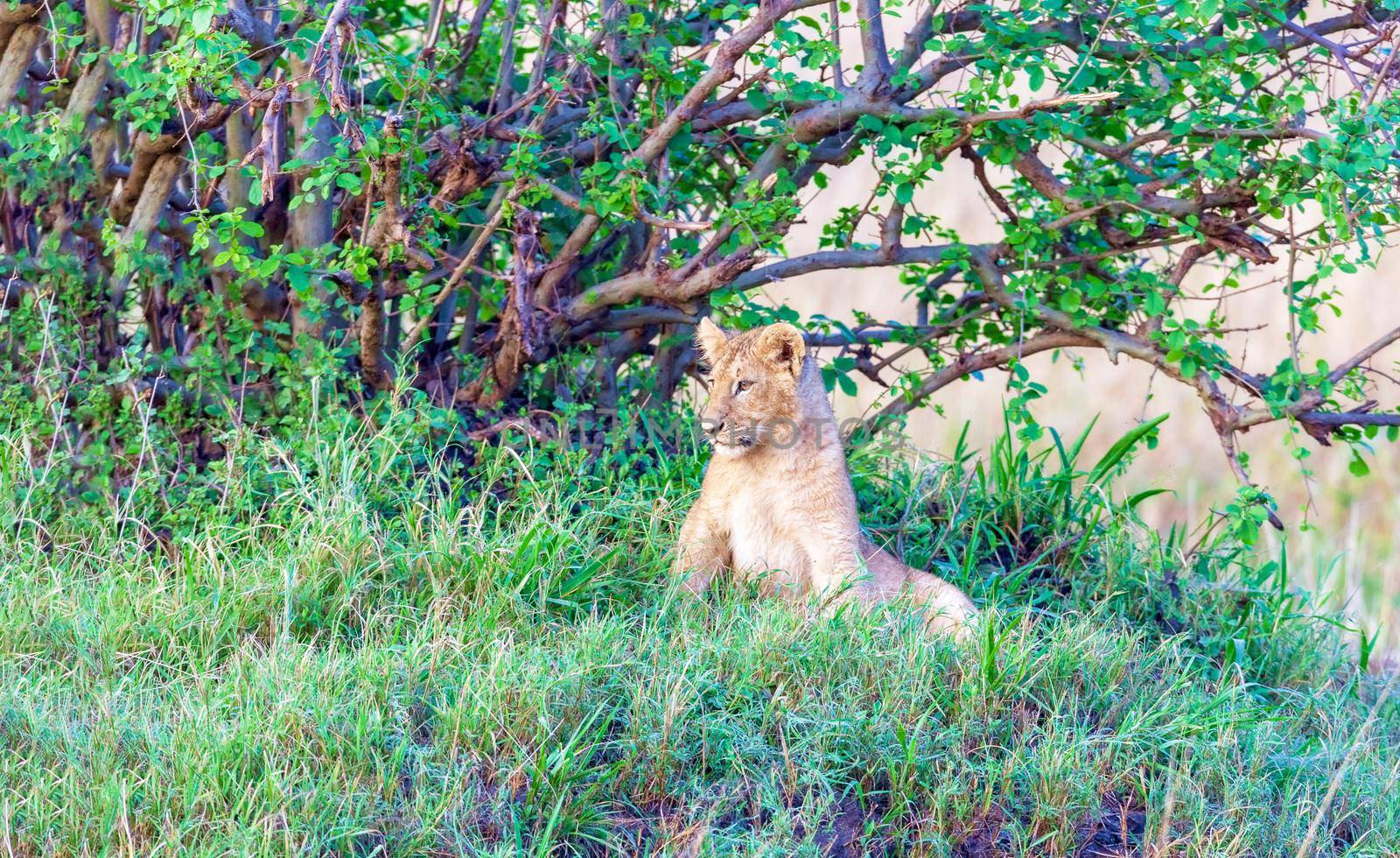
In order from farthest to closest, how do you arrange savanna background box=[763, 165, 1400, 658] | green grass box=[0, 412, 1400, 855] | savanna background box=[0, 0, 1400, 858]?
savanna background box=[763, 165, 1400, 658] < savanna background box=[0, 0, 1400, 858] < green grass box=[0, 412, 1400, 855]

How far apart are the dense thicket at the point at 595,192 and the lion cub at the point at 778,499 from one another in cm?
47

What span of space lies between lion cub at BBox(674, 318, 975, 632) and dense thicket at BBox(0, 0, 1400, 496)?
475mm

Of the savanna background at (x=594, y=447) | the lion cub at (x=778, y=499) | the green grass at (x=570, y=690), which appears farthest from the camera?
the lion cub at (x=778, y=499)

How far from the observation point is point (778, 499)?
478 cm

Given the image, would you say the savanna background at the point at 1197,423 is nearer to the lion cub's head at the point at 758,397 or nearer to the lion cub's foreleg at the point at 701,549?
the lion cub's head at the point at 758,397

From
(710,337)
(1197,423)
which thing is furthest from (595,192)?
(1197,423)

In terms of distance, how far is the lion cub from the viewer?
475cm

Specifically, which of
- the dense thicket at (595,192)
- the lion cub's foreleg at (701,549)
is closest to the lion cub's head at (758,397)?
the lion cub's foreleg at (701,549)

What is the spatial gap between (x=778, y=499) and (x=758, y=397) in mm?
359

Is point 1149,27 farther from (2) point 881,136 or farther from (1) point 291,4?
(1) point 291,4

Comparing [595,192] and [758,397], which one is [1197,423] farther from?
[595,192]

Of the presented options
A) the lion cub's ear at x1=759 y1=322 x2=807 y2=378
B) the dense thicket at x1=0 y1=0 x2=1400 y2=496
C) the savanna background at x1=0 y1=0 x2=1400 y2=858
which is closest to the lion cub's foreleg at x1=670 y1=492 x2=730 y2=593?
the savanna background at x1=0 y1=0 x2=1400 y2=858

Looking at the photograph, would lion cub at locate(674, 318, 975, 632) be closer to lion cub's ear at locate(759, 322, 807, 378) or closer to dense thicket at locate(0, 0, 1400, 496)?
lion cub's ear at locate(759, 322, 807, 378)

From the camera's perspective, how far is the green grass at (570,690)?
3584mm
